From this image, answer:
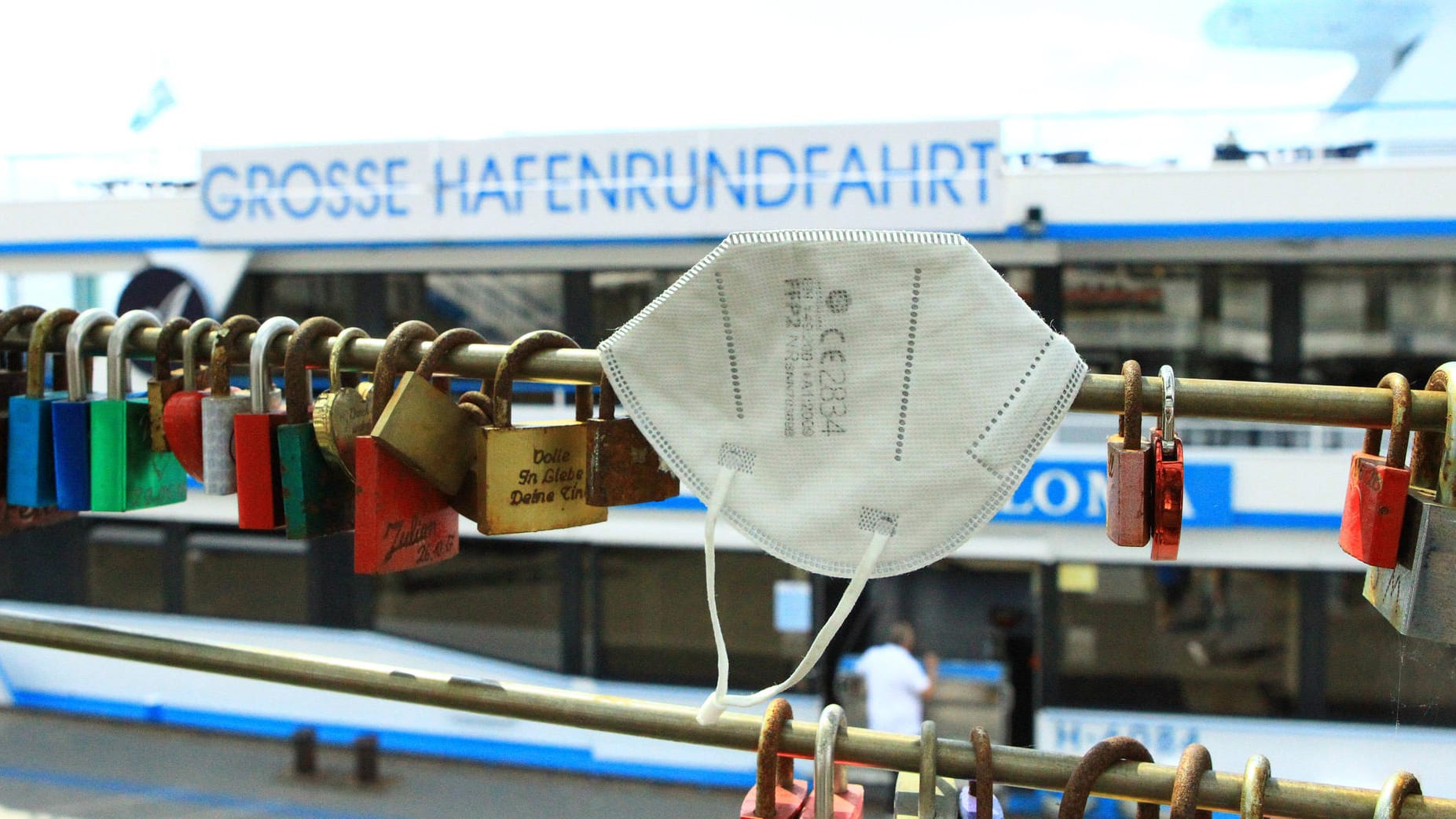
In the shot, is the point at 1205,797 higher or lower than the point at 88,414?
lower

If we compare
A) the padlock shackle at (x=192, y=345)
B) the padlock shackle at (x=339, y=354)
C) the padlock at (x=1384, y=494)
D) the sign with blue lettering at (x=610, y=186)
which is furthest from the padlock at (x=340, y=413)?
the sign with blue lettering at (x=610, y=186)

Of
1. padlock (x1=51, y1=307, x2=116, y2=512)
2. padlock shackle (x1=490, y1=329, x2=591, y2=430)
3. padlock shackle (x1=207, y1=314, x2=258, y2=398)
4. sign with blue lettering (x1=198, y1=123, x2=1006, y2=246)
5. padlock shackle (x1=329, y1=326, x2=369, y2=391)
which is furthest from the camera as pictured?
sign with blue lettering (x1=198, y1=123, x2=1006, y2=246)

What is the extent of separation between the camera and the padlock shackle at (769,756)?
3.67 feet

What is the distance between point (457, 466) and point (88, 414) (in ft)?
2.23

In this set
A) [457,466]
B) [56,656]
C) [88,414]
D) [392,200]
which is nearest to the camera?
[457,466]

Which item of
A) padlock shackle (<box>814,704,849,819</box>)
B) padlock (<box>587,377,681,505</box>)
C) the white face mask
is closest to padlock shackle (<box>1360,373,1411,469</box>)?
the white face mask

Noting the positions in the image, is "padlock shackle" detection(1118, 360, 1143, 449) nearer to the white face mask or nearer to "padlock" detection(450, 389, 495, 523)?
the white face mask

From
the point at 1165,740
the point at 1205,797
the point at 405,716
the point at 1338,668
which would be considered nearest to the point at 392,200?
the point at 405,716

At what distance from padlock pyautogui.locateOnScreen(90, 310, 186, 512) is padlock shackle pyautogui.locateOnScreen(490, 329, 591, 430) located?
2.17 feet

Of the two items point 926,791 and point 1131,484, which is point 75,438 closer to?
point 926,791

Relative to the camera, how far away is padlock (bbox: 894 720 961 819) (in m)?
1.09

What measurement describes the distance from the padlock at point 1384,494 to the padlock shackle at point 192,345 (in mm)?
1452

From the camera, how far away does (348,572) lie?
10.3 metres

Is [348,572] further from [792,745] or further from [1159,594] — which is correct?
[792,745]
